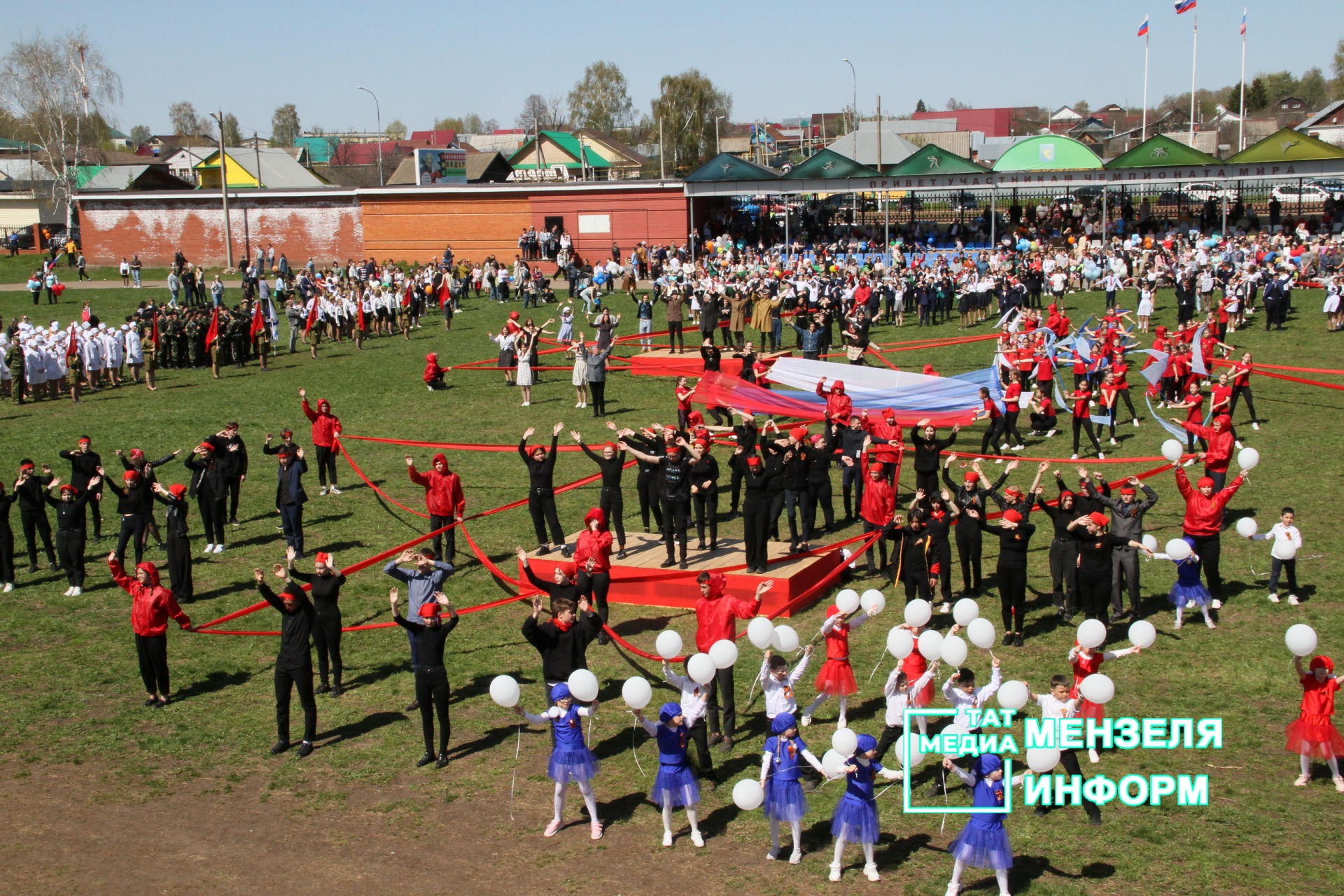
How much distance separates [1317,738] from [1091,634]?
5.83 ft

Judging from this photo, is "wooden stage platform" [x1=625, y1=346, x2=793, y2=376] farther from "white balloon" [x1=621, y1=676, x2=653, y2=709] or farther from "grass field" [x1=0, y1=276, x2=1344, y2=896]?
"white balloon" [x1=621, y1=676, x2=653, y2=709]

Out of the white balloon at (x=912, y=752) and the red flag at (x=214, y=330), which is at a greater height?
the red flag at (x=214, y=330)

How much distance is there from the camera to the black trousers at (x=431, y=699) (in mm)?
10148

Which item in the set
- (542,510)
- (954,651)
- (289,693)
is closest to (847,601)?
(954,651)

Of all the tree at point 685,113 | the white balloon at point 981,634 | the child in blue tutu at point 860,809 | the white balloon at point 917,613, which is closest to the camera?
the child in blue tutu at point 860,809

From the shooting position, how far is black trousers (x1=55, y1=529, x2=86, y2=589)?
14.7 metres

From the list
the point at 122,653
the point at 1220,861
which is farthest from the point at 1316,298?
the point at 122,653

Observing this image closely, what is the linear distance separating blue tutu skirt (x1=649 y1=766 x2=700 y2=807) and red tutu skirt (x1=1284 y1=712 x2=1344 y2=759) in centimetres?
462

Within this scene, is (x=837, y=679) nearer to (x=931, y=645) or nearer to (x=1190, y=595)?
(x=931, y=645)

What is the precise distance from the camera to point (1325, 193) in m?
49.7

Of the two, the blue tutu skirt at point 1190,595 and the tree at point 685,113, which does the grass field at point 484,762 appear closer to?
the blue tutu skirt at point 1190,595

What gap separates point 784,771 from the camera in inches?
326

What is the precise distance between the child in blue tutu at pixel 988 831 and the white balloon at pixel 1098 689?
117cm

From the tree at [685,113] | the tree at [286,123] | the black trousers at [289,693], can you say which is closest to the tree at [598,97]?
the tree at [685,113]
